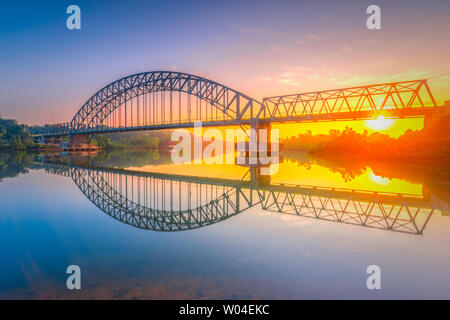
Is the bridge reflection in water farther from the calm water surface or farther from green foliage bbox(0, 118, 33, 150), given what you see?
green foliage bbox(0, 118, 33, 150)

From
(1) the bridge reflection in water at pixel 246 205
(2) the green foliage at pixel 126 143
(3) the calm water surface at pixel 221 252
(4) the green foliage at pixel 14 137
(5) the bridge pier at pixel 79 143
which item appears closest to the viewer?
(3) the calm water surface at pixel 221 252

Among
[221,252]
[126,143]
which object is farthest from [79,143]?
[221,252]

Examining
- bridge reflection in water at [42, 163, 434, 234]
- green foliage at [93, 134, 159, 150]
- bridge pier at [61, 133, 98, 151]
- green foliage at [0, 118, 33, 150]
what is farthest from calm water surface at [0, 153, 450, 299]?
green foliage at [93, 134, 159, 150]

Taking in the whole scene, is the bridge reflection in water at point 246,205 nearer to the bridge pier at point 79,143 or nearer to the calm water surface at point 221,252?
the calm water surface at point 221,252

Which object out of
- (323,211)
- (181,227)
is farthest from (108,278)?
(323,211)

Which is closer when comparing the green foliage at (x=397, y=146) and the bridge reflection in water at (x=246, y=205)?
the bridge reflection in water at (x=246, y=205)

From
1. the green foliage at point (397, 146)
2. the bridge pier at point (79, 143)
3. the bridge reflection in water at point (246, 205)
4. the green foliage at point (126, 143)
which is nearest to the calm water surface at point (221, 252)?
the bridge reflection in water at point (246, 205)

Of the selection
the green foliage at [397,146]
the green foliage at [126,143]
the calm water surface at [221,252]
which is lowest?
the calm water surface at [221,252]

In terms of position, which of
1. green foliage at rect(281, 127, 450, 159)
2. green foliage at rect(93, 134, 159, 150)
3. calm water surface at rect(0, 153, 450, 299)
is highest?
green foliage at rect(93, 134, 159, 150)

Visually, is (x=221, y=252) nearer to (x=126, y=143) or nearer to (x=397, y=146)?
(x=397, y=146)

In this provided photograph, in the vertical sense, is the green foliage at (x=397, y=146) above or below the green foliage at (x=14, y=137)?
below
